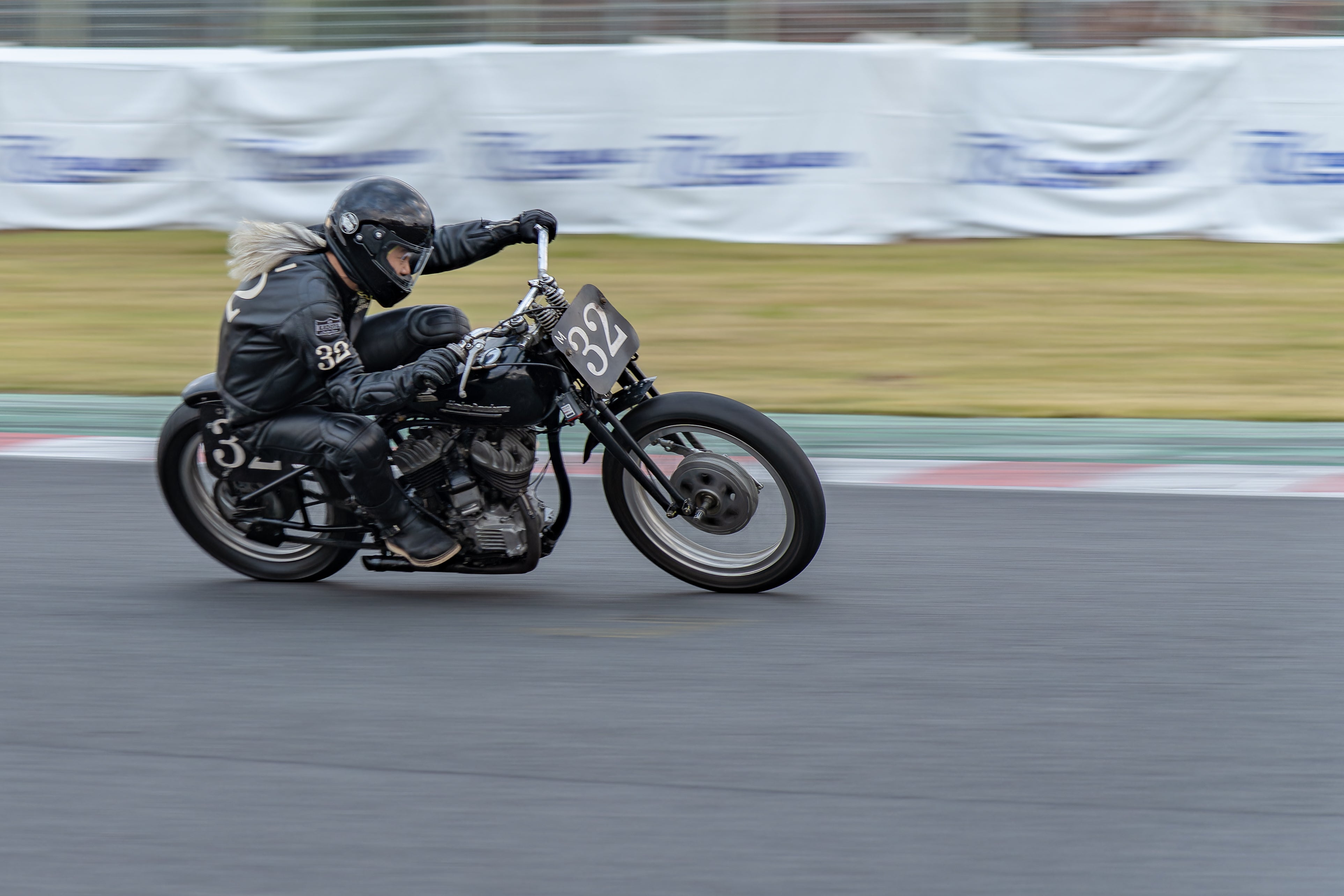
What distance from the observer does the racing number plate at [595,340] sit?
4.61 metres

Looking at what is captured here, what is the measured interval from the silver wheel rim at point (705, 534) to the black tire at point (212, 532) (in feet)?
2.97

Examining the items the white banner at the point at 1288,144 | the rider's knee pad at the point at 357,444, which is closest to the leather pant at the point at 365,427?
the rider's knee pad at the point at 357,444

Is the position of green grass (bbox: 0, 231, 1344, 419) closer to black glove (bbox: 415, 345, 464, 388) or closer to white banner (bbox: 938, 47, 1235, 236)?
white banner (bbox: 938, 47, 1235, 236)

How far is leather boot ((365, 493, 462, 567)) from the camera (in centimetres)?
Result: 482

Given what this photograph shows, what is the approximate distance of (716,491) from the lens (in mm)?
4781

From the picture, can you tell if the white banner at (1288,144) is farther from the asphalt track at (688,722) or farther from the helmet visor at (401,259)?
the helmet visor at (401,259)

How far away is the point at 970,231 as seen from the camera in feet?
40.9

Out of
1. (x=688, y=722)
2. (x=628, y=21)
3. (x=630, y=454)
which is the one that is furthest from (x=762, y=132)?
(x=688, y=722)

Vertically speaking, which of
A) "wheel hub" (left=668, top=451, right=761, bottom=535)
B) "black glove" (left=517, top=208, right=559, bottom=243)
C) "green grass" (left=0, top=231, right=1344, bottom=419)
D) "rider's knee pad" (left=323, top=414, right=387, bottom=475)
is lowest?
"green grass" (left=0, top=231, right=1344, bottom=419)

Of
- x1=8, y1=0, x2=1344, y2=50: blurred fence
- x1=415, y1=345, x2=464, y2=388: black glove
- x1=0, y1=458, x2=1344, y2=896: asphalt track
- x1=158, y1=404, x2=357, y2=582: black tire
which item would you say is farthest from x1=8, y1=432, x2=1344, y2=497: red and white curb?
x1=8, y1=0, x2=1344, y2=50: blurred fence

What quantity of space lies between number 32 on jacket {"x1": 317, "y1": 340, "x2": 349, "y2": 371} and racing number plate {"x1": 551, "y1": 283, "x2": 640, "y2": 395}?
58cm

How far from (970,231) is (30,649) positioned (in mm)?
9094

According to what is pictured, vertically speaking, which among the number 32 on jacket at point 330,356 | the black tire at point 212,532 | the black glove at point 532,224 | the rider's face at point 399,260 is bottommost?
the black tire at point 212,532

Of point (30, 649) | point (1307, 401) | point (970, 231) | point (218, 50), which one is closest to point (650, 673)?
point (30, 649)
